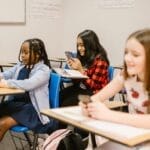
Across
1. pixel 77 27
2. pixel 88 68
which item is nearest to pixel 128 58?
pixel 88 68

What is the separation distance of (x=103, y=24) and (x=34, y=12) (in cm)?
97

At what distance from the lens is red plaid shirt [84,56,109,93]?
334 cm

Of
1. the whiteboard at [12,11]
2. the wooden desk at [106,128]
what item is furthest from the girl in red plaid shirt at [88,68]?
the wooden desk at [106,128]

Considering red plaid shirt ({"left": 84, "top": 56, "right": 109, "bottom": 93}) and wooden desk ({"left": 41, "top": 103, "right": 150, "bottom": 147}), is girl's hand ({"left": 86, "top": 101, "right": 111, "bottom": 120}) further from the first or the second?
red plaid shirt ({"left": 84, "top": 56, "right": 109, "bottom": 93})

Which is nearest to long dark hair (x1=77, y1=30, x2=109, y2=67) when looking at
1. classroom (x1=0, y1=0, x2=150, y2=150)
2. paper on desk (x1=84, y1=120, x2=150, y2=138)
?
classroom (x1=0, y1=0, x2=150, y2=150)

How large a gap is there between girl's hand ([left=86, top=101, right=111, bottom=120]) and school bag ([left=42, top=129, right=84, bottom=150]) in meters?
0.27

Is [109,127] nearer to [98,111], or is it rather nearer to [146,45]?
[98,111]

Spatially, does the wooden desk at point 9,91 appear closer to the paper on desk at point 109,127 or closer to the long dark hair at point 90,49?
the paper on desk at point 109,127

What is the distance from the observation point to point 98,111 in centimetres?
169

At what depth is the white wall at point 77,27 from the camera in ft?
14.0

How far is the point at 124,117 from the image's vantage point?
5.32ft

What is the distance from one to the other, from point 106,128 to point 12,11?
3.14 metres

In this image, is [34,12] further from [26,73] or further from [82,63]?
[26,73]

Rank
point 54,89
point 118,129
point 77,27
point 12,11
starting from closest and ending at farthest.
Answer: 1. point 118,129
2. point 54,89
3. point 12,11
4. point 77,27
